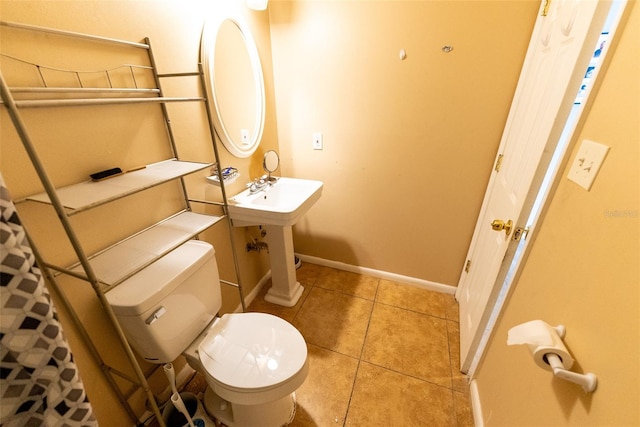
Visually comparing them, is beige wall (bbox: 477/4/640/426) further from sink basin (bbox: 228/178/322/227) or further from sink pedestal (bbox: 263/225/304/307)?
sink pedestal (bbox: 263/225/304/307)

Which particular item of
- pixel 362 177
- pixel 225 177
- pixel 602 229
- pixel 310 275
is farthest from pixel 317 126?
pixel 602 229

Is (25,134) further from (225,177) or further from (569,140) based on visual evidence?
(569,140)

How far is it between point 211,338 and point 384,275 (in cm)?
141

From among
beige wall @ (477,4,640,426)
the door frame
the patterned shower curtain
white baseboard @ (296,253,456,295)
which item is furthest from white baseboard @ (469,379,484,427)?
the patterned shower curtain

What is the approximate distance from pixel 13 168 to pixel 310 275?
1.78m

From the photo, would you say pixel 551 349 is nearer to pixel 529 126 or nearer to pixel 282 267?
pixel 529 126

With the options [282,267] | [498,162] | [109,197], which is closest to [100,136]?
[109,197]

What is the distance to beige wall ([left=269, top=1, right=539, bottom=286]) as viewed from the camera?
53.0 inches

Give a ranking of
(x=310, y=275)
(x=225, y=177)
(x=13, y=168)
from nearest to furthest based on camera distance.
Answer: (x=13, y=168) → (x=225, y=177) → (x=310, y=275)

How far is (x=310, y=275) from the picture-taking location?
7.13 feet

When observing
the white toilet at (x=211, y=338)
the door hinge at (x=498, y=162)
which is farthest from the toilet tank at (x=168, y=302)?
the door hinge at (x=498, y=162)

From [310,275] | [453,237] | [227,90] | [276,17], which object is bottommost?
[310,275]

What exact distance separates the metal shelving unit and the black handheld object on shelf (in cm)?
1

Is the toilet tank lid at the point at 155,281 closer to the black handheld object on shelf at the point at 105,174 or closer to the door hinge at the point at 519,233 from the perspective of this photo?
the black handheld object on shelf at the point at 105,174
